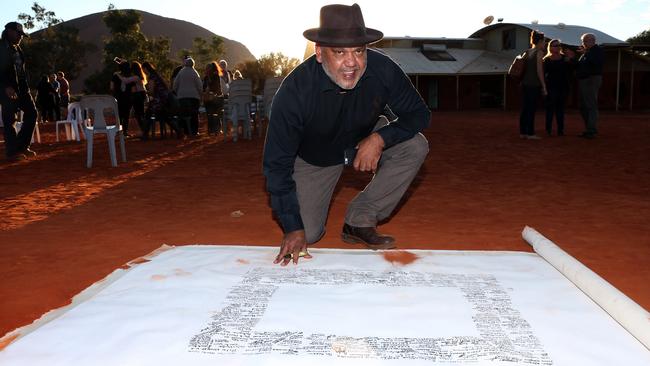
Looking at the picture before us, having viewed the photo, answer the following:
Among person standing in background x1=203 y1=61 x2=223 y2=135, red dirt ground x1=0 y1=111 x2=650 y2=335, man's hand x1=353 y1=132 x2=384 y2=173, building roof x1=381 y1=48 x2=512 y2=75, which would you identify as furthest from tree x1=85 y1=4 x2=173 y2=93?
man's hand x1=353 y1=132 x2=384 y2=173

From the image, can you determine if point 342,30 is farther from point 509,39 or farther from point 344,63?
point 509,39

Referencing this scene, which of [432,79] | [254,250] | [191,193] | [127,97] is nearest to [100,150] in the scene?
[127,97]

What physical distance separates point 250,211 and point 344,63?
2219mm

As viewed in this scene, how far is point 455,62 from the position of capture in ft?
93.9

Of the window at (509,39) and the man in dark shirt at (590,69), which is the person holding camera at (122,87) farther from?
the window at (509,39)

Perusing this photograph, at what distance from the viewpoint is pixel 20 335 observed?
1831 mm

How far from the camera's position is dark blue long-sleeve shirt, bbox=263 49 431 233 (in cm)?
270

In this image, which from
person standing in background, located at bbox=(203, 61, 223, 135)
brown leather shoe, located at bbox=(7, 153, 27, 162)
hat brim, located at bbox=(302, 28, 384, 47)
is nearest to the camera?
hat brim, located at bbox=(302, 28, 384, 47)

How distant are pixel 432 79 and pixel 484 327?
29134 mm

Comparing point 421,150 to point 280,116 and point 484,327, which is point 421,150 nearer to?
point 280,116

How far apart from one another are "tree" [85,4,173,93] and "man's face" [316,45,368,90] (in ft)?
130

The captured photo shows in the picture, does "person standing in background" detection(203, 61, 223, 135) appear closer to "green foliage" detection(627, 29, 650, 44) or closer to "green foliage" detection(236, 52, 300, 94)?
"green foliage" detection(236, 52, 300, 94)

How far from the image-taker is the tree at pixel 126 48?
131 feet

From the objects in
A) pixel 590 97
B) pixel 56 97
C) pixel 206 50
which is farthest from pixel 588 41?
pixel 206 50
